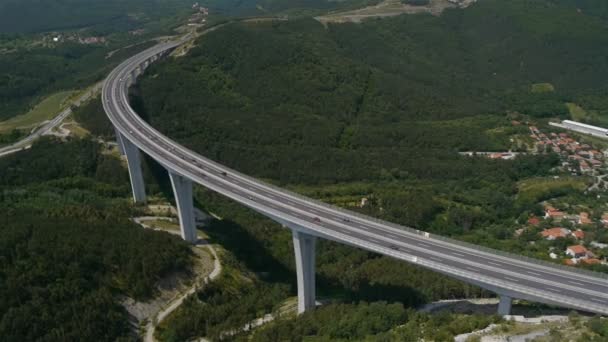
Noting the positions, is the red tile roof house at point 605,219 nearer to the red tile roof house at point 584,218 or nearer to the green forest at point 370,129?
the red tile roof house at point 584,218

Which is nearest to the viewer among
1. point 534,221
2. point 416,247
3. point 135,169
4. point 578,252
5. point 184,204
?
point 416,247

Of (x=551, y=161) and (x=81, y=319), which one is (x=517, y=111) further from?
(x=81, y=319)

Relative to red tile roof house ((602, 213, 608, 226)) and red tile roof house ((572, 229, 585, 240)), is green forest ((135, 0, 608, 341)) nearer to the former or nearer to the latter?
red tile roof house ((572, 229, 585, 240))

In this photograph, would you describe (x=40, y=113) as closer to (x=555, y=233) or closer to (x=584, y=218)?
(x=555, y=233)

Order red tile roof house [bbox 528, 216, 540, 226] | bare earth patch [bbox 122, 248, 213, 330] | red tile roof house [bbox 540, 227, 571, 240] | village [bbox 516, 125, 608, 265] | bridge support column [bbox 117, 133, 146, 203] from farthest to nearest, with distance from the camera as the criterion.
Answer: bridge support column [bbox 117, 133, 146, 203]
red tile roof house [bbox 528, 216, 540, 226]
red tile roof house [bbox 540, 227, 571, 240]
village [bbox 516, 125, 608, 265]
bare earth patch [bbox 122, 248, 213, 330]

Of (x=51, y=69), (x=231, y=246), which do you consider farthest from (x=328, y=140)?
→ (x=51, y=69)

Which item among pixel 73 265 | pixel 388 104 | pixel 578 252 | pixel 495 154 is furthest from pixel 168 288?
pixel 388 104

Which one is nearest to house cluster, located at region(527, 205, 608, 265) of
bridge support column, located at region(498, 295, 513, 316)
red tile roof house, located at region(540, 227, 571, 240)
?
red tile roof house, located at region(540, 227, 571, 240)
